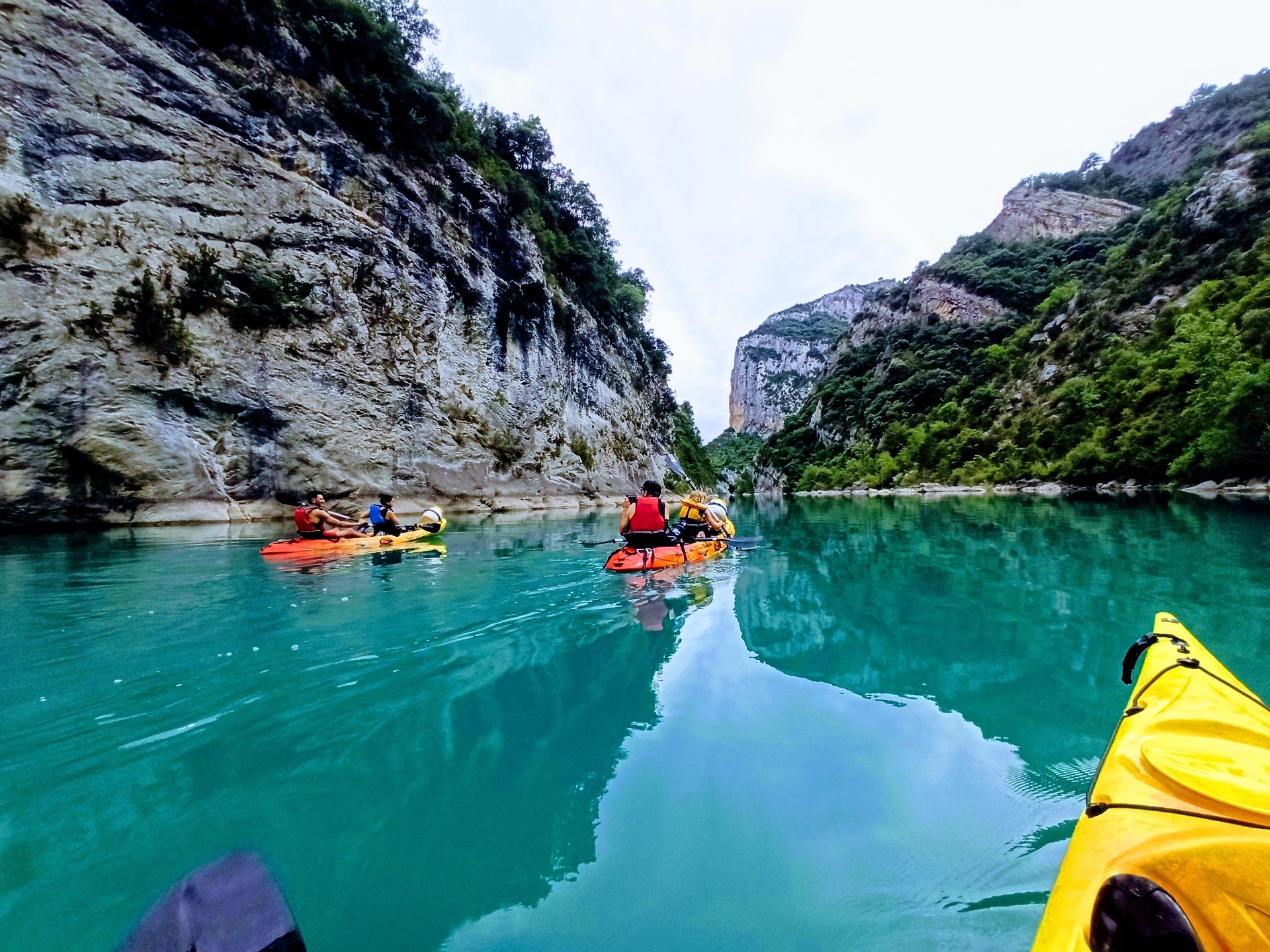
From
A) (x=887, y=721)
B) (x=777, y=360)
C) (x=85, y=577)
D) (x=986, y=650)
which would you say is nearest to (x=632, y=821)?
(x=887, y=721)

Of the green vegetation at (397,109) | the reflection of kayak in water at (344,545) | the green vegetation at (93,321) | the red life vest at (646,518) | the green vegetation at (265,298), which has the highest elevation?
the green vegetation at (397,109)

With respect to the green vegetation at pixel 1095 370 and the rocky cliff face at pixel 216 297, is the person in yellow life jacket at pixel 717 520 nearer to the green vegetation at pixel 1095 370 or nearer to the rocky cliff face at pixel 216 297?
the rocky cliff face at pixel 216 297

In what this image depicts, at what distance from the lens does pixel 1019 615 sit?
5.42 m

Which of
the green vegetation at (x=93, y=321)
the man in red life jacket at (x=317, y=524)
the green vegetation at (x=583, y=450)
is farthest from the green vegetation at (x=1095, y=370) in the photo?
the green vegetation at (x=93, y=321)

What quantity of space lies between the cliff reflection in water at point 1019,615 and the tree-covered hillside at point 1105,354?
14415 mm

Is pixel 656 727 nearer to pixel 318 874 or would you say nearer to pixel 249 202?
pixel 318 874

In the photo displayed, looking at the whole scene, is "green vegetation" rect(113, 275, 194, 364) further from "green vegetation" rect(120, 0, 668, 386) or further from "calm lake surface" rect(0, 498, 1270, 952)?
"calm lake surface" rect(0, 498, 1270, 952)

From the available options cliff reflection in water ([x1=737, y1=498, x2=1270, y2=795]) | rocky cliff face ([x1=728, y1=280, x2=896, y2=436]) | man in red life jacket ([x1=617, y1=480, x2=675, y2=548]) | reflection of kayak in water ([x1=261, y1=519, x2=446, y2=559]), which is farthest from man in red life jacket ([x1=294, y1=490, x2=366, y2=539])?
rocky cliff face ([x1=728, y1=280, x2=896, y2=436])

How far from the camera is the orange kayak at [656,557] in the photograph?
306 inches

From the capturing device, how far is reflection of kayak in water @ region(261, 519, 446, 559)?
8.98 meters

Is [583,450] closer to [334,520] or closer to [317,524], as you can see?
[334,520]

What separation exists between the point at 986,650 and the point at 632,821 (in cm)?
366

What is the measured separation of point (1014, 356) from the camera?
1829 inches

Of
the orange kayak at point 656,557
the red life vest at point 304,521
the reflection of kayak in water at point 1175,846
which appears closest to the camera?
the reflection of kayak in water at point 1175,846
